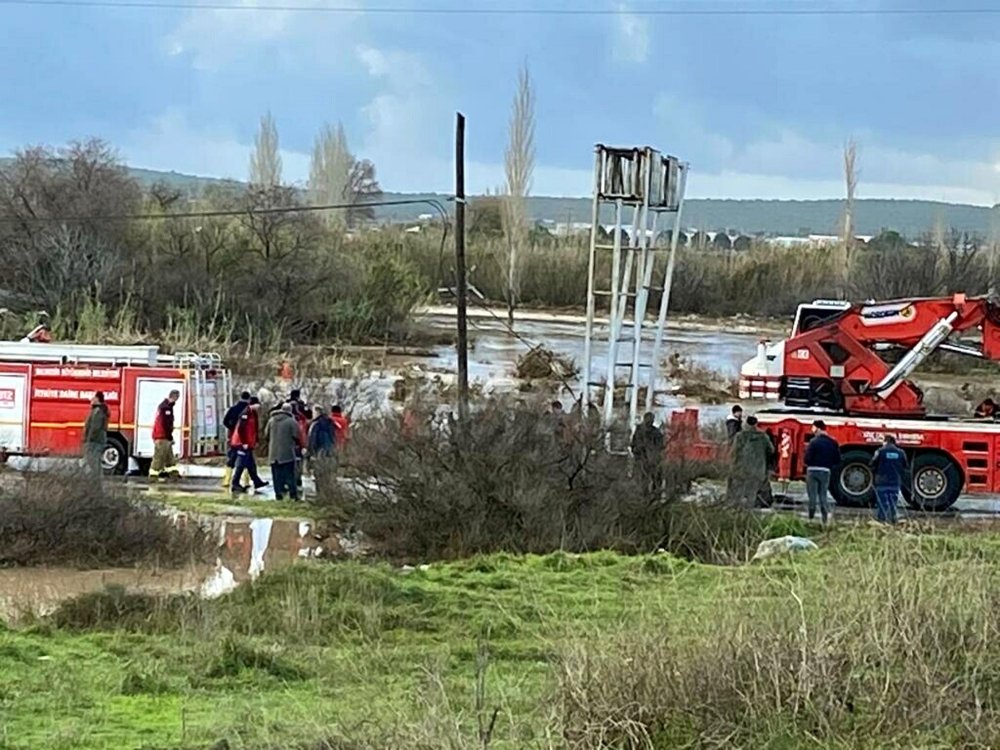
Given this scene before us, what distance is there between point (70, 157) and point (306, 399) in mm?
31203

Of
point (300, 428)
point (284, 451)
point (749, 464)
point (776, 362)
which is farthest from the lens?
point (776, 362)

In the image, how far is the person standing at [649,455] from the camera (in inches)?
825

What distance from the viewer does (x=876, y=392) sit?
28.5 m

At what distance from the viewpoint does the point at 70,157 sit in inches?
2389

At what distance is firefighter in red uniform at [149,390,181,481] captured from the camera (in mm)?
27500

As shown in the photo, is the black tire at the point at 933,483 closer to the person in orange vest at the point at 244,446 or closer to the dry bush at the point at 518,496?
the dry bush at the point at 518,496

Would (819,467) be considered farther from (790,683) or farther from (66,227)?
(66,227)

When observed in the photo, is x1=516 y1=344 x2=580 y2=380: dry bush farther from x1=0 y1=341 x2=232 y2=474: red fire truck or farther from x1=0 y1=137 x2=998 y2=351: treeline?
x1=0 y1=341 x2=232 y2=474: red fire truck

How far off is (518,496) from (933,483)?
370 inches

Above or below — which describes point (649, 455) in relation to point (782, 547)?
above

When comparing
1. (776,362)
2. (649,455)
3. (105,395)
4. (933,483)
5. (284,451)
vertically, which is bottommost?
(933,483)

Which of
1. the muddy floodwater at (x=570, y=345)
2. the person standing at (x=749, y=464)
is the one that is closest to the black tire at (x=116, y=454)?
the person standing at (x=749, y=464)

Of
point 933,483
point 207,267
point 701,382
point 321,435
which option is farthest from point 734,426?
point 207,267

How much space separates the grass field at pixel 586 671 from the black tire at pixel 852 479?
42.3ft
